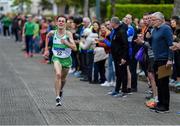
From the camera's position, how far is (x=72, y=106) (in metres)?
13.0

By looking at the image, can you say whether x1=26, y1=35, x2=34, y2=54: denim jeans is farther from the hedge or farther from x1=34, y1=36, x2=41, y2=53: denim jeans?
the hedge

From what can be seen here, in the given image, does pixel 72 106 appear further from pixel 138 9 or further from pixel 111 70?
pixel 138 9

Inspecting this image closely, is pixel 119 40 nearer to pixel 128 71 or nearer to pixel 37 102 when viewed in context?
pixel 128 71

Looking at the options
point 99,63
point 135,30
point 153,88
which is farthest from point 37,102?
point 99,63

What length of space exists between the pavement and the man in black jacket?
1.72 ft

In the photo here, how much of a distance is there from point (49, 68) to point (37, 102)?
33.3ft

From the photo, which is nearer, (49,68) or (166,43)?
(166,43)

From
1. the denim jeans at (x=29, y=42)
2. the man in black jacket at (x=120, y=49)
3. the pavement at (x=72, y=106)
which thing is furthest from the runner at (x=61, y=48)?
the denim jeans at (x=29, y=42)

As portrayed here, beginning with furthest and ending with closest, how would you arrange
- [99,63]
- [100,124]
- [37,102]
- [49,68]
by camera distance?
[49,68] < [99,63] < [37,102] < [100,124]

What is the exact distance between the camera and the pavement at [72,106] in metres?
11.1

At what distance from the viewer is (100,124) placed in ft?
34.9

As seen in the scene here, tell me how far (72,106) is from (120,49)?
8.11 ft

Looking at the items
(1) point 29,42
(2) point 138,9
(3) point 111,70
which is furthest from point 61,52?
(2) point 138,9

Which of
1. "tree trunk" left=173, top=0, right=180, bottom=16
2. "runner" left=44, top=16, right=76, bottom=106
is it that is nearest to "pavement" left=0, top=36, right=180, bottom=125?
"runner" left=44, top=16, right=76, bottom=106
